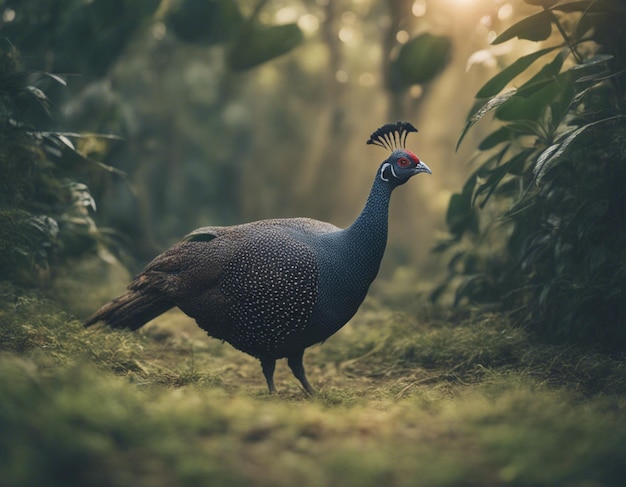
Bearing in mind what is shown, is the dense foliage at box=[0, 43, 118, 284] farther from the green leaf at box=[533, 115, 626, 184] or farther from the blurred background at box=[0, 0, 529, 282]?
the green leaf at box=[533, 115, 626, 184]

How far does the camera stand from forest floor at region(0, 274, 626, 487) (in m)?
2.66

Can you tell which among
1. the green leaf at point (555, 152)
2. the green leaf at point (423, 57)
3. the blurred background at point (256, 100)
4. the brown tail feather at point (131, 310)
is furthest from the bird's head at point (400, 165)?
the green leaf at point (423, 57)

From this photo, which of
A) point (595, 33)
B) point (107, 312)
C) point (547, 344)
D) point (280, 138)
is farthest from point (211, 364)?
point (280, 138)

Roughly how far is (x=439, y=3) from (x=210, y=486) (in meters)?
7.13

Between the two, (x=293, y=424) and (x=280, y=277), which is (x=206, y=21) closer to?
(x=280, y=277)

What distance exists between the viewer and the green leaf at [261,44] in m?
8.05

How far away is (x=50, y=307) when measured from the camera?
5.48m

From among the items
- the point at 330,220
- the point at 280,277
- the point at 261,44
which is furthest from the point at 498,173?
the point at 330,220

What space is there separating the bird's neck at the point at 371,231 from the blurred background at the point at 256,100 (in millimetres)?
2669

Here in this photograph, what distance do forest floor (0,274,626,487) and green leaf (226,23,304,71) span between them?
4.40 metres

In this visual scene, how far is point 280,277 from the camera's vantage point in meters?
4.65

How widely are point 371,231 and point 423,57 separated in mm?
3687

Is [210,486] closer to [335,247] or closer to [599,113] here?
[335,247]

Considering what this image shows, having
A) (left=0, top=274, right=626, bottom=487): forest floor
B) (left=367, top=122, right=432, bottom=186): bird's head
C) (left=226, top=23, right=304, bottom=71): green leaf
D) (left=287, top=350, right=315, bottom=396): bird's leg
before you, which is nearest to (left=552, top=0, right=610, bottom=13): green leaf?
(left=367, top=122, right=432, bottom=186): bird's head
